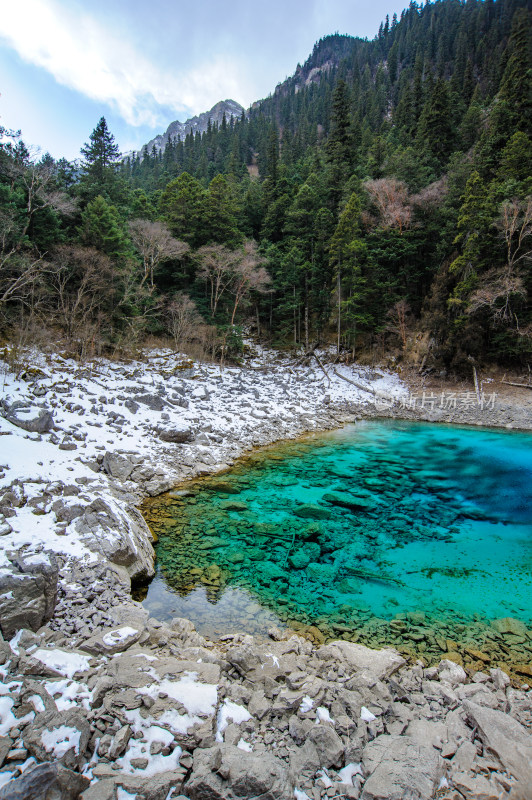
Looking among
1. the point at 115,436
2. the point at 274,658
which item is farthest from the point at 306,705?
the point at 115,436

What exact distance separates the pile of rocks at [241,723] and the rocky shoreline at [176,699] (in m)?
0.01

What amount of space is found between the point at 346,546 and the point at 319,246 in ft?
90.5

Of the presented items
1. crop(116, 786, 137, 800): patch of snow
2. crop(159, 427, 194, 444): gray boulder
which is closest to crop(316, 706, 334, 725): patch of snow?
crop(116, 786, 137, 800): patch of snow

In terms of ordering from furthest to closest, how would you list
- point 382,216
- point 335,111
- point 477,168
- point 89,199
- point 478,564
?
point 335,111 → point 382,216 → point 477,168 → point 89,199 → point 478,564

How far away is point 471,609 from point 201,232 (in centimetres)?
2679

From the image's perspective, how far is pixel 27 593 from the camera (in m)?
4.08

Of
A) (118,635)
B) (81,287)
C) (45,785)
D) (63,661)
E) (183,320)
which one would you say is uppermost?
(81,287)

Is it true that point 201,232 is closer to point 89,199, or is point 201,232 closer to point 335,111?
point 89,199

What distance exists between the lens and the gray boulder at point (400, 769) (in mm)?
2451

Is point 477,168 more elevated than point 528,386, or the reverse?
point 477,168

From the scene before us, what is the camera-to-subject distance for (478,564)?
6668mm

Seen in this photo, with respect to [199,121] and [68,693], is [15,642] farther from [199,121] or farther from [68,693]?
[199,121]

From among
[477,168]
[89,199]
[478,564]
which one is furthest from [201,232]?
[478,564]

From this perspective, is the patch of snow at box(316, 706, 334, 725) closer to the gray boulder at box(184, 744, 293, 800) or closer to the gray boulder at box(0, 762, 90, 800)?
the gray boulder at box(184, 744, 293, 800)
